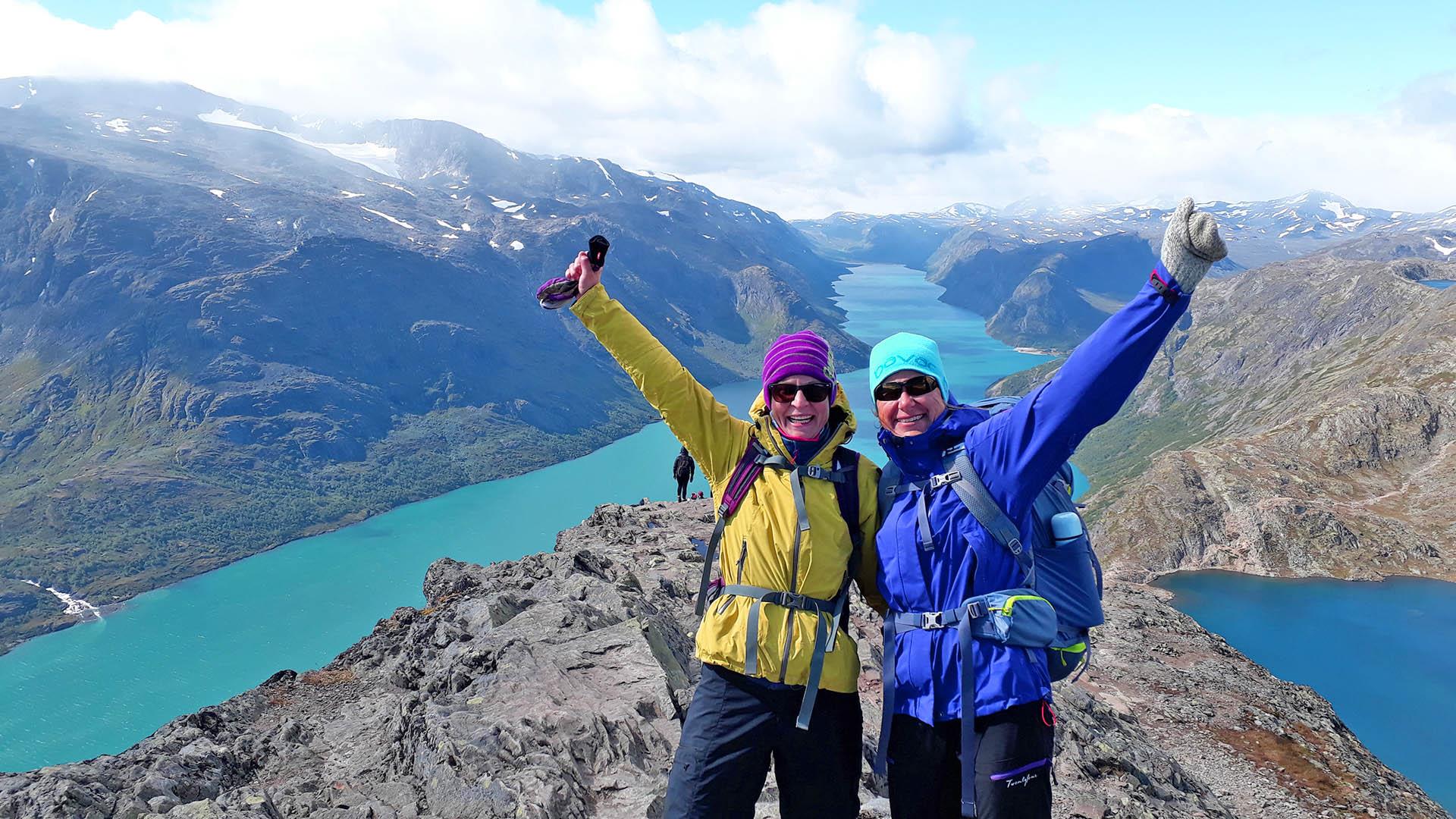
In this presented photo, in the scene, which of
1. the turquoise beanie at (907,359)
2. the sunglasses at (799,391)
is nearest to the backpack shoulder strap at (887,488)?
the turquoise beanie at (907,359)

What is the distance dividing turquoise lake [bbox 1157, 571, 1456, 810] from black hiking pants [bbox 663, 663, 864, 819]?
4319 inches

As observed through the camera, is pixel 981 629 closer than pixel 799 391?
Yes

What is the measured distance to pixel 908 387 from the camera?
5.43 metres

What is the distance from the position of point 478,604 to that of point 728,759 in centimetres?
1659

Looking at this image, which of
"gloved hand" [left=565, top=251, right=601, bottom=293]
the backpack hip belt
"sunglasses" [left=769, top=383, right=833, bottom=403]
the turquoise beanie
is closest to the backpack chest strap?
the backpack hip belt

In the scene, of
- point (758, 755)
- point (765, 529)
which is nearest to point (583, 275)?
point (765, 529)

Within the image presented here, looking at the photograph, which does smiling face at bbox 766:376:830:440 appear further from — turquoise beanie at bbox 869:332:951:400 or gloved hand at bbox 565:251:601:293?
gloved hand at bbox 565:251:601:293

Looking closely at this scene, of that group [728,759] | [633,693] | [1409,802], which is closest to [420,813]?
[633,693]

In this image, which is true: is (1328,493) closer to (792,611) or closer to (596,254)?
(792,611)

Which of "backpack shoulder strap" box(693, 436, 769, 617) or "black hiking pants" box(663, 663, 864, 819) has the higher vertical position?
"backpack shoulder strap" box(693, 436, 769, 617)

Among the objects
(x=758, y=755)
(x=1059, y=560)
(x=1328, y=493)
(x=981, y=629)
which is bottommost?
(x=758, y=755)

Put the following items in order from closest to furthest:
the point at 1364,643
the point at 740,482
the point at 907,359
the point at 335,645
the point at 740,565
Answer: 1. the point at 907,359
2. the point at 740,565
3. the point at 740,482
4. the point at 1364,643
5. the point at 335,645

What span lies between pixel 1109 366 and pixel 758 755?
3.65 m

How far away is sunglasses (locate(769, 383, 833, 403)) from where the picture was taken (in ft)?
19.2
